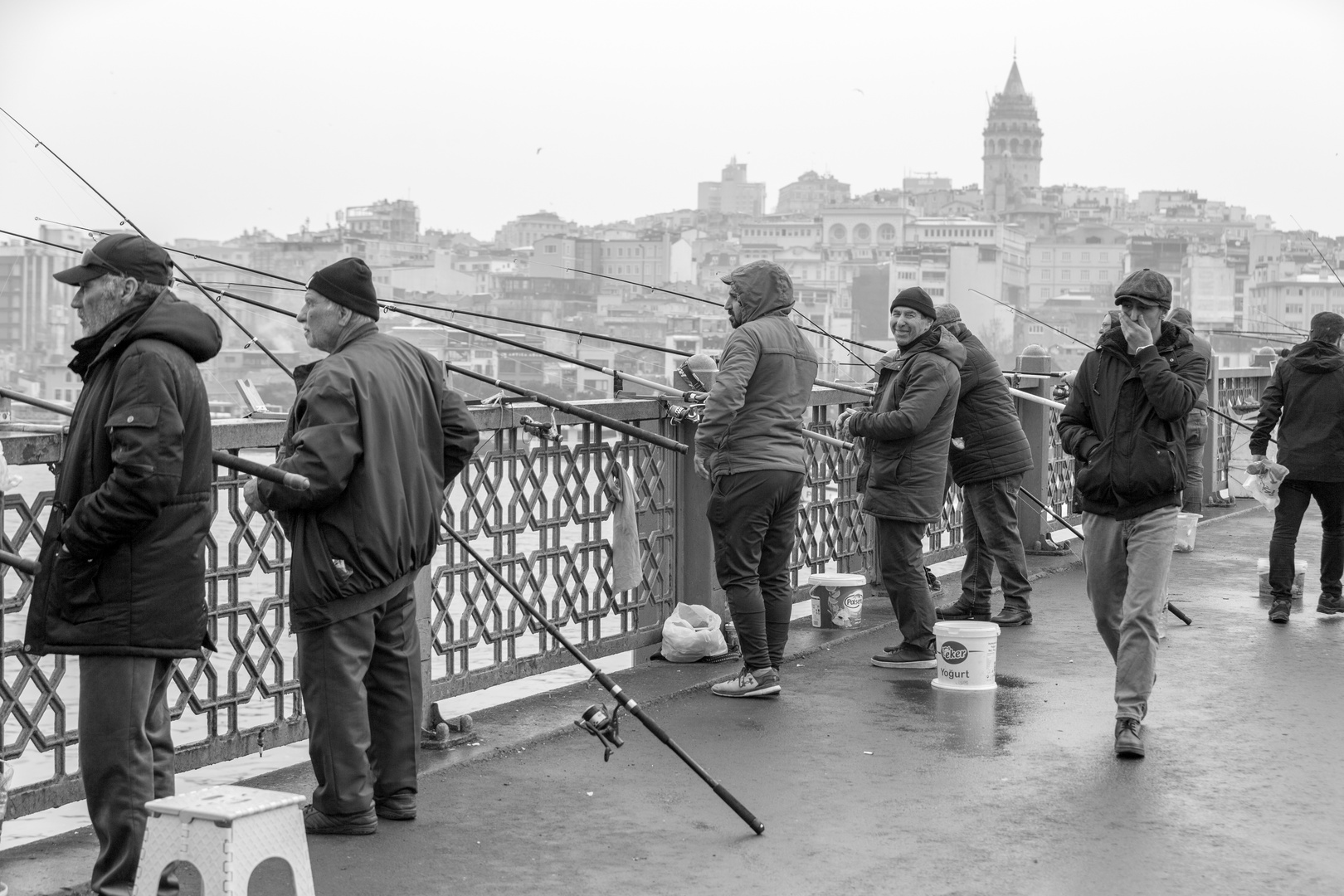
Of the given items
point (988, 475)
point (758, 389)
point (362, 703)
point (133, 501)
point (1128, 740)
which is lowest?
point (1128, 740)

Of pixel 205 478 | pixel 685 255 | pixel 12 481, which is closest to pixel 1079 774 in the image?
pixel 205 478

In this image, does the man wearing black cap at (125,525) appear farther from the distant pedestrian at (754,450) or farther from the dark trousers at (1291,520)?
the dark trousers at (1291,520)

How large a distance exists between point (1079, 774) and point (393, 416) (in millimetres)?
2634

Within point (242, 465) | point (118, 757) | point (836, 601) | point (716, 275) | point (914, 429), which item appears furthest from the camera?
point (716, 275)

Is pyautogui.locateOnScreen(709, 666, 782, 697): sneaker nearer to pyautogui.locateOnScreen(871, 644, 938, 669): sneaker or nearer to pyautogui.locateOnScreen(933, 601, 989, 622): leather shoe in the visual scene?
pyautogui.locateOnScreen(871, 644, 938, 669): sneaker

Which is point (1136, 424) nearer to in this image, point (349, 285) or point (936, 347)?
point (936, 347)

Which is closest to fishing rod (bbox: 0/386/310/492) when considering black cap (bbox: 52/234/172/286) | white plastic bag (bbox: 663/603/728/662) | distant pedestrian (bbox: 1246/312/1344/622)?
black cap (bbox: 52/234/172/286)

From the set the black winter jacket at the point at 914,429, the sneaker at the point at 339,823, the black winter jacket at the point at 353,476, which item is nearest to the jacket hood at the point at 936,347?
the black winter jacket at the point at 914,429

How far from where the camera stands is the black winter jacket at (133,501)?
146 inches

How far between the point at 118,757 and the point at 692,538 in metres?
3.92

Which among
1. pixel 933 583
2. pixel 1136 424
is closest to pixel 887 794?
pixel 1136 424

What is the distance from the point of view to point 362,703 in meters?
4.54

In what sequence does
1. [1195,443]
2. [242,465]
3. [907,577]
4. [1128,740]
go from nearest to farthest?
[242,465] < [1128,740] < [907,577] < [1195,443]

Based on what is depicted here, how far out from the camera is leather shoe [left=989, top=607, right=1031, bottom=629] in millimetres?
8336
